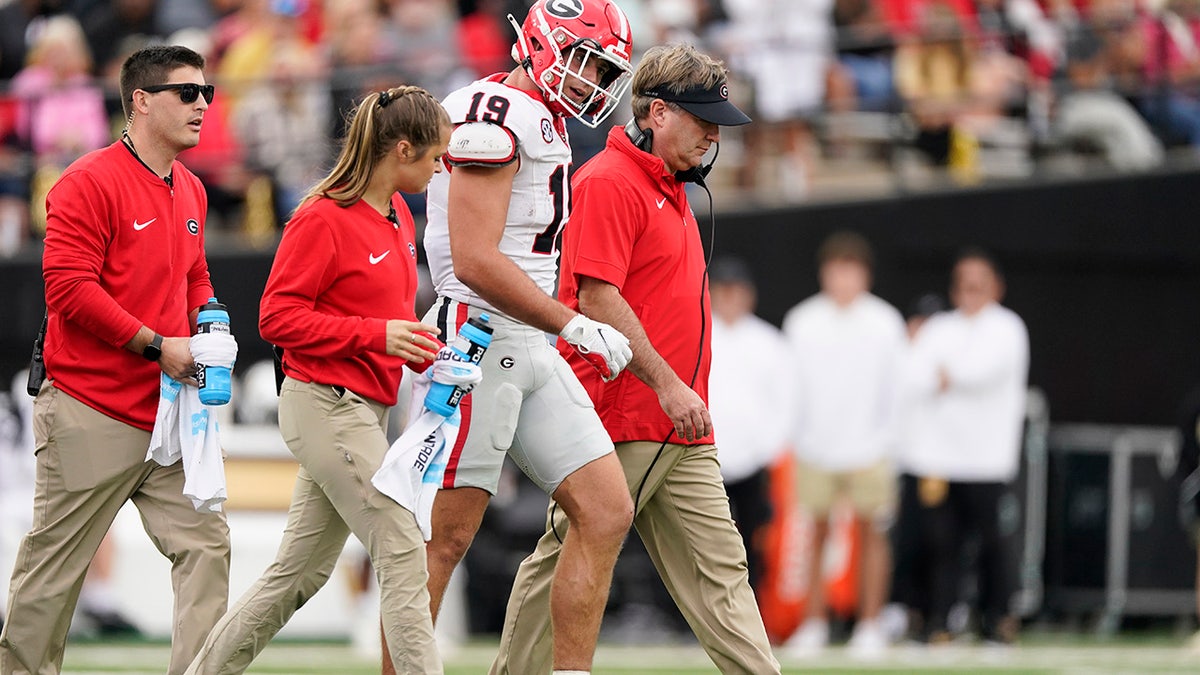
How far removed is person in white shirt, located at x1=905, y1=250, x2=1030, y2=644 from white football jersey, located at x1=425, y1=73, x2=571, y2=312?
6.44 m

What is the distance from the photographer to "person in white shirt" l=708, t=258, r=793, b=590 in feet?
40.1

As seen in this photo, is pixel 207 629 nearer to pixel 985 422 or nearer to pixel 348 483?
pixel 348 483

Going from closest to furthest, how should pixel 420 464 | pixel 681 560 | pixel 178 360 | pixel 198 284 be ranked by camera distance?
1. pixel 420 464
2. pixel 178 360
3. pixel 681 560
4. pixel 198 284

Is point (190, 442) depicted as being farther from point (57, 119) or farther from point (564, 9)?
point (57, 119)

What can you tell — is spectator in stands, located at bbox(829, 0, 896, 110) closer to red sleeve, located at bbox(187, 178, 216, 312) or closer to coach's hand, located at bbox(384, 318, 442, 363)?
red sleeve, located at bbox(187, 178, 216, 312)

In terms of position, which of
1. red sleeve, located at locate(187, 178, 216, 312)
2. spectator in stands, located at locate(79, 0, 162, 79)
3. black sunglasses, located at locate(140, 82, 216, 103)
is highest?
spectator in stands, located at locate(79, 0, 162, 79)

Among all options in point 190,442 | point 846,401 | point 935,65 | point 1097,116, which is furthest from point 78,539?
point 1097,116

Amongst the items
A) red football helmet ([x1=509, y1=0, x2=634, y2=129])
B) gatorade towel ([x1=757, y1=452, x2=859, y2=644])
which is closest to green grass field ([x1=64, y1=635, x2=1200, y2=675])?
gatorade towel ([x1=757, y1=452, x2=859, y2=644])

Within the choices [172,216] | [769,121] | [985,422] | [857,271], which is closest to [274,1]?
[769,121]

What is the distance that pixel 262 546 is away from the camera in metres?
12.8

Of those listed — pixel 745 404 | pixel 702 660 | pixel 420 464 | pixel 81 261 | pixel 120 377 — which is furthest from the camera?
pixel 745 404

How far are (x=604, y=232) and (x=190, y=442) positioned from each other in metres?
1.60

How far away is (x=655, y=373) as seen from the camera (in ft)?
20.9

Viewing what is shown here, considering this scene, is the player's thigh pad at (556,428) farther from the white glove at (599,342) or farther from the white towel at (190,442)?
the white towel at (190,442)
